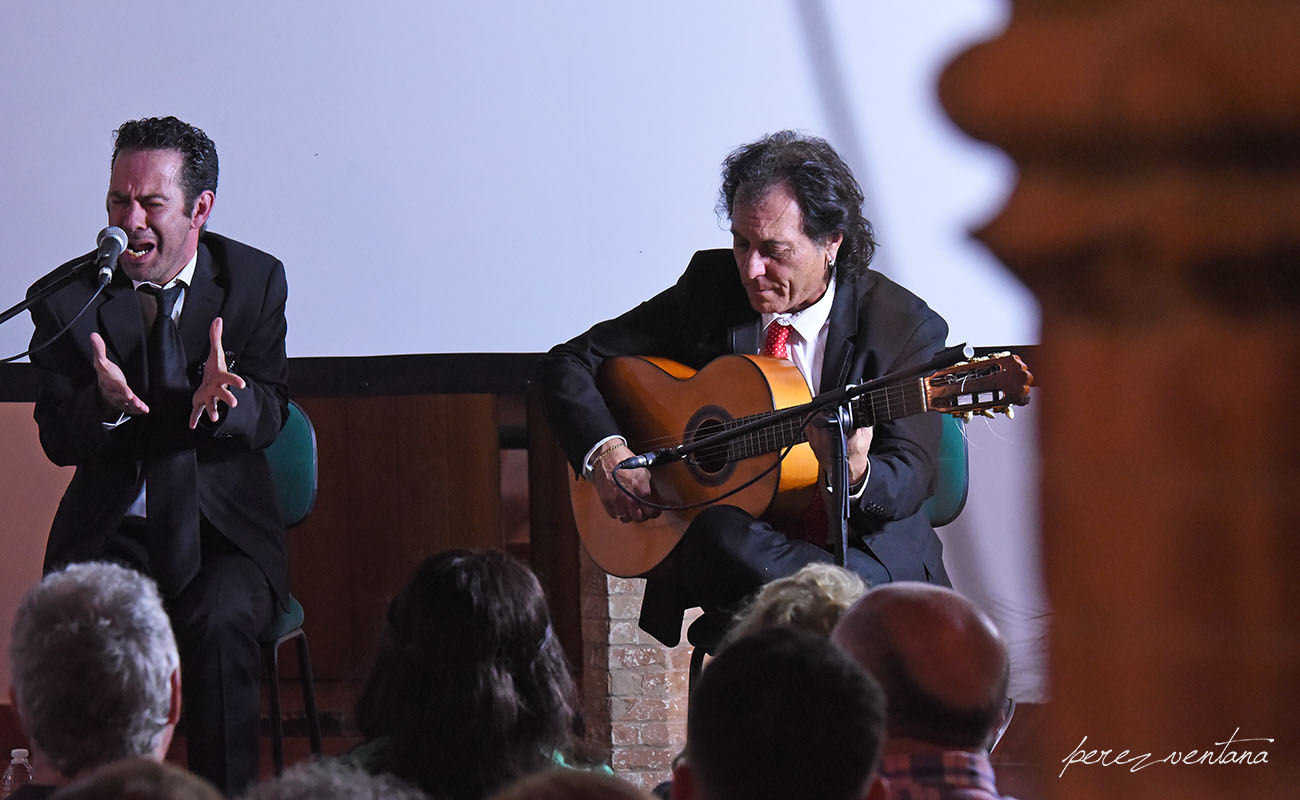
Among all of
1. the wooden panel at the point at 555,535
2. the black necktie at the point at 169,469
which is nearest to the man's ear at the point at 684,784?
the black necktie at the point at 169,469

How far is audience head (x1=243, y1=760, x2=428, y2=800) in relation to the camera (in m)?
0.98

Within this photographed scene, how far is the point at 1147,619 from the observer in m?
0.48

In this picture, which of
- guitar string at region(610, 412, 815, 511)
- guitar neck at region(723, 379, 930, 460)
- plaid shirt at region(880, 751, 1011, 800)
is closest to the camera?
plaid shirt at region(880, 751, 1011, 800)

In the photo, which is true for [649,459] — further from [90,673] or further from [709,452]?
[90,673]

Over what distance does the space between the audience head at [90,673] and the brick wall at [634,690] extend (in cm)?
202

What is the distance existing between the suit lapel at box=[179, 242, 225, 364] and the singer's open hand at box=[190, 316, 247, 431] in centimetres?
25

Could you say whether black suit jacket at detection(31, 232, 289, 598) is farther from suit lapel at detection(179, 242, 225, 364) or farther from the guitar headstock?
the guitar headstock

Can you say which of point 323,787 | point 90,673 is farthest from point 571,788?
point 90,673

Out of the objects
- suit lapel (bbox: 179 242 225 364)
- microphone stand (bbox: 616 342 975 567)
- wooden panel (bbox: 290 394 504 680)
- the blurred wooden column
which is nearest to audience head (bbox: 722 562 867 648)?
microphone stand (bbox: 616 342 975 567)

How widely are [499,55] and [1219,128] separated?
346 centimetres

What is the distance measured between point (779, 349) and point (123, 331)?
1.40 metres

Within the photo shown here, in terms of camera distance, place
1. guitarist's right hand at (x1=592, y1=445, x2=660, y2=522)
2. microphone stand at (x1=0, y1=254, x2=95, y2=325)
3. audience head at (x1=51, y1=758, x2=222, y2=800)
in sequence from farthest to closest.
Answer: guitarist's right hand at (x1=592, y1=445, x2=660, y2=522) → microphone stand at (x1=0, y1=254, x2=95, y2=325) → audience head at (x1=51, y1=758, x2=222, y2=800)

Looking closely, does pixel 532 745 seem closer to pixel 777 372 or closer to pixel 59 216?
pixel 777 372

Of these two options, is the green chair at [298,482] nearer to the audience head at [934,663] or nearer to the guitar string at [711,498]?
the guitar string at [711,498]
